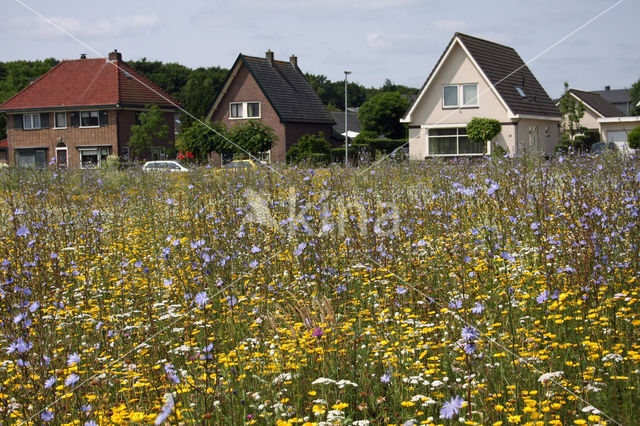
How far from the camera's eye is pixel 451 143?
112 feet

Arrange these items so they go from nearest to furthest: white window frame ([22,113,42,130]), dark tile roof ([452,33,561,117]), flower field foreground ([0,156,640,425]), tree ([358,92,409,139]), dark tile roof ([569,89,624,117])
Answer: flower field foreground ([0,156,640,425])
dark tile roof ([452,33,561,117])
white window frame ([22,113,42,130])
dark tile roof ([569,89,624,117])
tree ([358,92,409,139])

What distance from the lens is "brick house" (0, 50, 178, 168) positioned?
4597cm

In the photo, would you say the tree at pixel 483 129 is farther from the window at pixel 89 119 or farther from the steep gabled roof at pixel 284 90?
the window at pixel 89 119

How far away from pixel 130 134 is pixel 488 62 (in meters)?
27.1

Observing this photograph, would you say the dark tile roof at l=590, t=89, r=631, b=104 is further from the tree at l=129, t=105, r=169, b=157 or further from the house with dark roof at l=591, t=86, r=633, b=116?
the tree at l=129, t=105, r=169, b=157

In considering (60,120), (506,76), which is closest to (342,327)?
(506,76)

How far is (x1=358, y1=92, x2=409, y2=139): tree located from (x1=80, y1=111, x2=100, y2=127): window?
2856 centimetres

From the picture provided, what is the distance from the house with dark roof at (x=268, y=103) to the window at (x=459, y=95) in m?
11.3

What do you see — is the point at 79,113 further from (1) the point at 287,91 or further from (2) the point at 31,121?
(1) the point at 287,91

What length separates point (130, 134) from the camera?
46688 millimetres

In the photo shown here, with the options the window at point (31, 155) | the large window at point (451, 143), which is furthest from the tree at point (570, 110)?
the window at point (31, 155)

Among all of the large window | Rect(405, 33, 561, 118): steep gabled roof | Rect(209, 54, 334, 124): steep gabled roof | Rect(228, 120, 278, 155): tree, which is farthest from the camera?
Rect(209, 54, 334, 124): steep gabled roof

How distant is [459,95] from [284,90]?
13908 mm

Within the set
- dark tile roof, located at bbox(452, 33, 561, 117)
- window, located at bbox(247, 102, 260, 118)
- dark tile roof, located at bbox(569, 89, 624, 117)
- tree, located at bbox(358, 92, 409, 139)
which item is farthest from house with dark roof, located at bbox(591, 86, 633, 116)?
window, located at bbox(247, 102, 260, 118)
